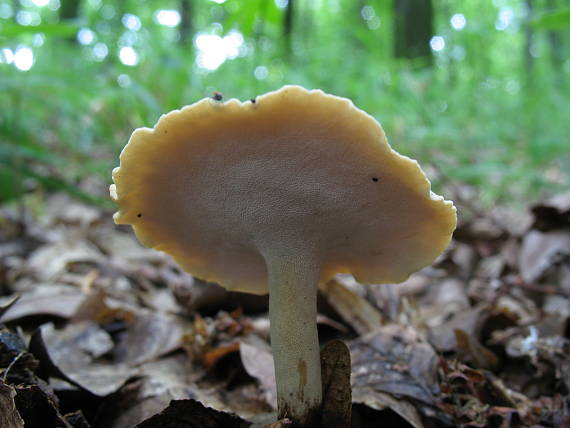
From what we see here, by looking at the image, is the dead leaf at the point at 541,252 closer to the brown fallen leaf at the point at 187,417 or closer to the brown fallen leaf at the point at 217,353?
the brown fallen leaf at the point at 217,353

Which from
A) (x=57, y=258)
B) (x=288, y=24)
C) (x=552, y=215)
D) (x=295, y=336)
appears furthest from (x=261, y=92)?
(x=295, y=336)

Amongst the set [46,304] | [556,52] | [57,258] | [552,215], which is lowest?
[57,258]

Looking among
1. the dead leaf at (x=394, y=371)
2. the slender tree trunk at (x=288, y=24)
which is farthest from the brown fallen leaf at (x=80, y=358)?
the slender tree trunk at (x=288, y=24)

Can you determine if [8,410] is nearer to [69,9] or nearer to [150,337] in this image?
[150,337]

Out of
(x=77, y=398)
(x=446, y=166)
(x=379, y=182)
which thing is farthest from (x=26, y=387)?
(x=446, y=166)

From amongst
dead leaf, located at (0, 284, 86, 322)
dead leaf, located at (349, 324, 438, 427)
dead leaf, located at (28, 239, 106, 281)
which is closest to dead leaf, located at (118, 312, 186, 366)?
dead leaf, located at (0, 284, 86, 322)

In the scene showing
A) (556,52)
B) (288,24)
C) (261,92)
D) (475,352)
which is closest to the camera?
(475,352)
